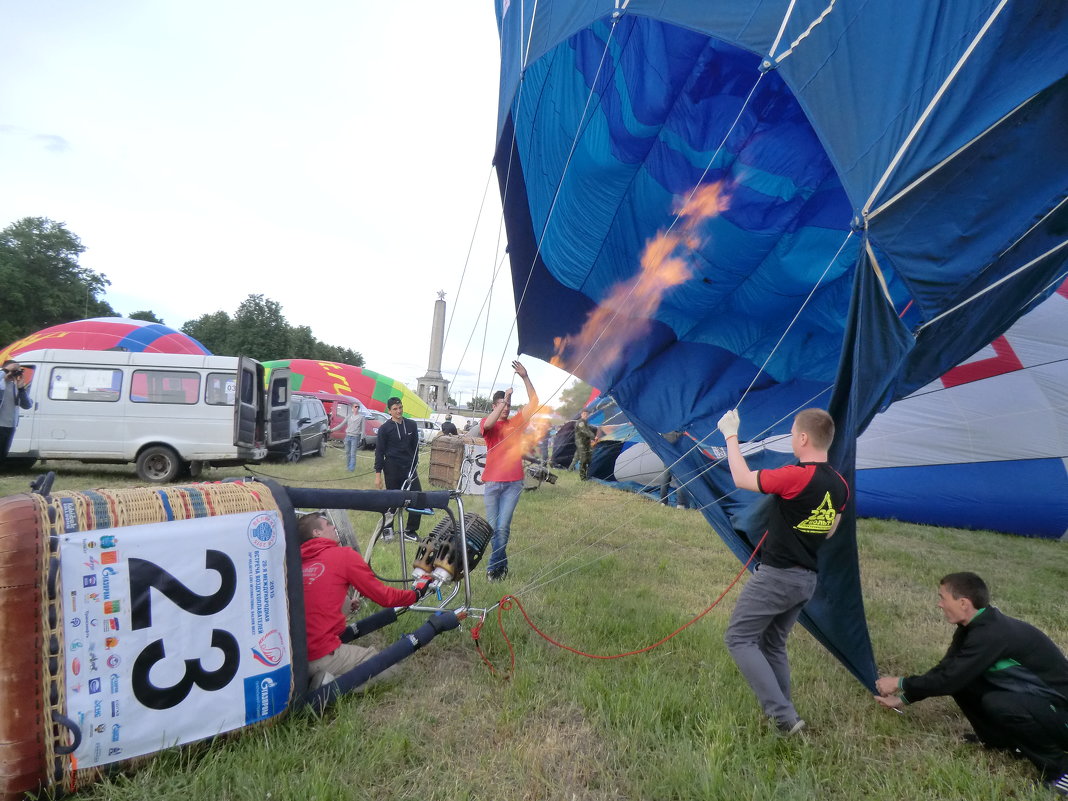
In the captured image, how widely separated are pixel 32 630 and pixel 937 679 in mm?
3462

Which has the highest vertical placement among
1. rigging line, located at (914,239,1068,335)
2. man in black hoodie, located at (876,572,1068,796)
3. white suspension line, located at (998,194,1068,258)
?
white suspension line, located at (998,194,1068,258)

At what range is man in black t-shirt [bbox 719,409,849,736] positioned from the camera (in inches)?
106

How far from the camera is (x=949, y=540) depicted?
741cm

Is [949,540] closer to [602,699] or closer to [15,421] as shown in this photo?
[602,699]

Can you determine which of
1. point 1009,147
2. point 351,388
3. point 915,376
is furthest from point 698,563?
point 351,388

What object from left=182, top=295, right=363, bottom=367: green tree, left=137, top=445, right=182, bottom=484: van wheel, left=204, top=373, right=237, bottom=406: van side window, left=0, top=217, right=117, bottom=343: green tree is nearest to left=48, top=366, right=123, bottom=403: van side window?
left=137, top=445, right=182, bottom=484: van wheel

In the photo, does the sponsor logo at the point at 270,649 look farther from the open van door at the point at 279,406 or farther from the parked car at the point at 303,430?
the parked car at the point at 303,430

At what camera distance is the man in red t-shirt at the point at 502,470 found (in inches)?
196

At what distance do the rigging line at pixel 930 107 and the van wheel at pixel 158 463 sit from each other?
1072 cm

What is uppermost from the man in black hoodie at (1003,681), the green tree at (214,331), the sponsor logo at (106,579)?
the green tree at (214,331)

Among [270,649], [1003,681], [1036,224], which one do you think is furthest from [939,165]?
[270,649]

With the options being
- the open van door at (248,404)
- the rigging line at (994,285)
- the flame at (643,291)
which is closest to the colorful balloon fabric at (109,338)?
the open van door at (248,404)

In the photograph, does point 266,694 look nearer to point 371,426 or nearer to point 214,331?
point 371,426

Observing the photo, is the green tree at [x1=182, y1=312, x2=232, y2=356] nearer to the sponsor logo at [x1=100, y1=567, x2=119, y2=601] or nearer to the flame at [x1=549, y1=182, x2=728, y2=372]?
the flame at [x1=549, y1=182, x2=728, y2=372]
